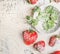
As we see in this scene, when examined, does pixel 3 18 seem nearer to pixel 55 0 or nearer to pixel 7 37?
pixel 7 37

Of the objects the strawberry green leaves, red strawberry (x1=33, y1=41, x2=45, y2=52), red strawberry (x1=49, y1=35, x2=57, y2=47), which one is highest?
the strawberry green leaves

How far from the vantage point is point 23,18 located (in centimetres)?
91

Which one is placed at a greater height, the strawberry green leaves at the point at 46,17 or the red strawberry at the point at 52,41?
the strawberry green leaves at the point at 46,17

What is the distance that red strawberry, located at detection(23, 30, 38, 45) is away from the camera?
2.91 feet

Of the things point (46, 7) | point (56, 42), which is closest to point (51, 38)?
point (56, 42)

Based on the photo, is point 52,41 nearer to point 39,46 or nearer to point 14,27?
point 39,46

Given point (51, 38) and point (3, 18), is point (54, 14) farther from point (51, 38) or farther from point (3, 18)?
point (3, 18)

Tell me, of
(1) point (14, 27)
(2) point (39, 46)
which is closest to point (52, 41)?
(2) point (39, 46)

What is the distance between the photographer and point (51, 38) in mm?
880

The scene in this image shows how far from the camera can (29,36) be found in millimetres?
894

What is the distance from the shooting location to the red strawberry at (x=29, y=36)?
89cm

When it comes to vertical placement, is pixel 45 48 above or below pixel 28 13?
below

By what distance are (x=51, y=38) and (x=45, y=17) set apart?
10cm

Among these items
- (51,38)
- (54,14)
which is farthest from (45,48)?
(54,14)
